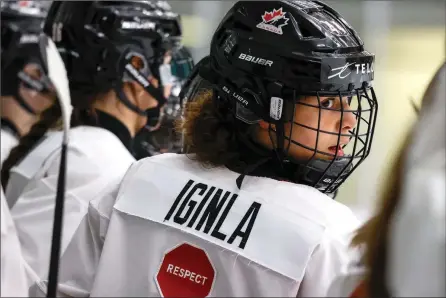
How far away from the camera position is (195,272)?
→ 1429mm

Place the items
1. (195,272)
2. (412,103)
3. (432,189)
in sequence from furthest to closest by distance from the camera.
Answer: (195,272), (412,103), (432,189)

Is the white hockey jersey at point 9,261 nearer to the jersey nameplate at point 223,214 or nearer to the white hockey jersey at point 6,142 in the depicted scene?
the jersey nameplate at point 223,214

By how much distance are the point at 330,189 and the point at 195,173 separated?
11.0 inches

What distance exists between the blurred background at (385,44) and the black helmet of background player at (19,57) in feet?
1.53

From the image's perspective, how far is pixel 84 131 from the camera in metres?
2.19

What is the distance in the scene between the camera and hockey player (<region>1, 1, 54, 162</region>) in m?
2.45

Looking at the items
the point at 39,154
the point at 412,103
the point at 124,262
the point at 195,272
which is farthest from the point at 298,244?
the point at 39,154

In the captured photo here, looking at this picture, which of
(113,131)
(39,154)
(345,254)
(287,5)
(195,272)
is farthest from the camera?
(113,131)

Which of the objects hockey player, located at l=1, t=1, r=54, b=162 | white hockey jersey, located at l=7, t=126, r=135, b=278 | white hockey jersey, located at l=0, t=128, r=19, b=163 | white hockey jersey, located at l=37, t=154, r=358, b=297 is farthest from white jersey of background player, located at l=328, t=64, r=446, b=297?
hockey player, located at l=1, t=1, r=54, b=162

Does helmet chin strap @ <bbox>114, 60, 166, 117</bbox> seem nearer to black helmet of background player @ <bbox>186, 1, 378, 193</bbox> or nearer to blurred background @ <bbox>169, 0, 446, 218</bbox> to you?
blurred background @ <bbox>169, 0, 446, 218</bbox>

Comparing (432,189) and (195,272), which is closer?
(432,189)

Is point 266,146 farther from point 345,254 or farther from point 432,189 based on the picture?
point 432,189

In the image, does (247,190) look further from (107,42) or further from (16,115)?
(16,115)

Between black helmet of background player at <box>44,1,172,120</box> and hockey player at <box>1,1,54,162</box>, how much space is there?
0.19 metres
